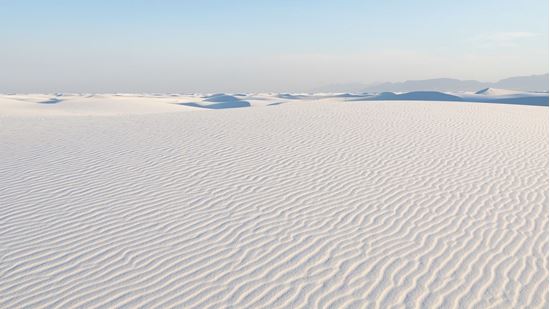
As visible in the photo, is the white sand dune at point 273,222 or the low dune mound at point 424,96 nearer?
the white sand dune at point 273,222

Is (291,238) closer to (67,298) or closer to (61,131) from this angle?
(67,298)

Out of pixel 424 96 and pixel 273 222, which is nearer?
pixel 273 222

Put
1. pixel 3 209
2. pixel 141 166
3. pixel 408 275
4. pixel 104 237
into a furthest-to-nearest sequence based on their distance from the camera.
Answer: pixel 141 166 < pixel 3 209 < pixel 104 237 < pixel 408 275

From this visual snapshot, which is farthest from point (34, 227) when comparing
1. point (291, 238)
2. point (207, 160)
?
point (207, 160)

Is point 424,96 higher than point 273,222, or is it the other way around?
point 273,222

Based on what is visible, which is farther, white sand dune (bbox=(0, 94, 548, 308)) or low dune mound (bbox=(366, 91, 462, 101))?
low dune mound (bbox=(366, 91, 462, 101))

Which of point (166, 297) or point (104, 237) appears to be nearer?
point (166, 297)

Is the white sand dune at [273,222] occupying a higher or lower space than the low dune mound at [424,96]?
higher

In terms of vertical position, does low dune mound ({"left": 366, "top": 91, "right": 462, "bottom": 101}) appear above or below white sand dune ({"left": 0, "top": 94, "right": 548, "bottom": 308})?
below
